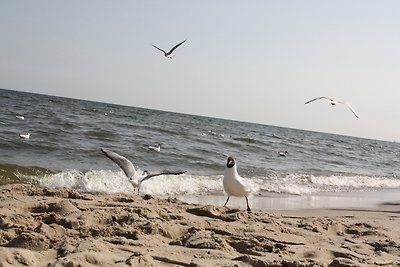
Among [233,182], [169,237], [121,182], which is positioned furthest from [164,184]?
[169,237]

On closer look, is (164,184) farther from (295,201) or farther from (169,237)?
(169,237)

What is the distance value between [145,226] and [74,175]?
20.0 ft

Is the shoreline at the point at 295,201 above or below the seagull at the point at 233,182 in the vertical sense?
below

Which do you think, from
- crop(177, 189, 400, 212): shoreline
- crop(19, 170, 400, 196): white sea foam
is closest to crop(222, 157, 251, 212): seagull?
crop(177, 189, 400, 212): shoreline

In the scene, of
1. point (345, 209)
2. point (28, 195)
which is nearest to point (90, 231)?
point (28, 195)

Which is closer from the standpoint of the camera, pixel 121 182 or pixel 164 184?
pixel 121 182

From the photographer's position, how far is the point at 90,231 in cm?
472

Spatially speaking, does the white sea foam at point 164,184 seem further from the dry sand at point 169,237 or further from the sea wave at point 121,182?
the dry sand at point 169,237

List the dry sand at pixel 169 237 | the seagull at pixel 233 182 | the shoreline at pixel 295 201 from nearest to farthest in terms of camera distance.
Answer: the dry sand at pixel 169 237 → the seagull at pixel 233 182 → the shoreline at pixel 295 201

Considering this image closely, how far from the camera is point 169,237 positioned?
16.0ft

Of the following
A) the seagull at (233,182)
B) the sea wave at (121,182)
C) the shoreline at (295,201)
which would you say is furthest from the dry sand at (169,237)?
the sea wave at (121,182)

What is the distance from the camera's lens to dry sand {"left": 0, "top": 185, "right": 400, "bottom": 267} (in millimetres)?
4039

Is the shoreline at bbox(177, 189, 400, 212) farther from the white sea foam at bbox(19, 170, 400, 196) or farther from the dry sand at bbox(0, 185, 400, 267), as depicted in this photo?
the dry sand at bbox(0, 185, 400, 267)

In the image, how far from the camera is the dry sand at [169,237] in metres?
4.04
